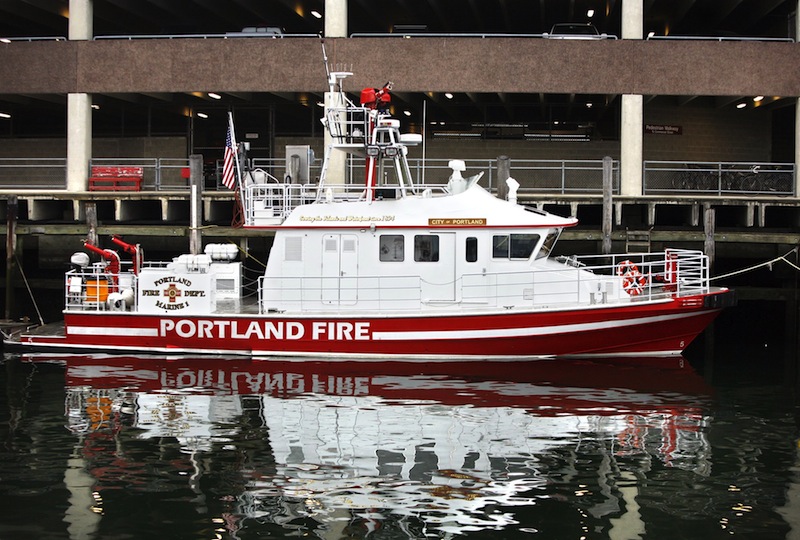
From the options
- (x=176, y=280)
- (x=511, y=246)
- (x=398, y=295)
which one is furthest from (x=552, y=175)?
(x=176, y=280)

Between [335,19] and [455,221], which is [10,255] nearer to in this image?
[335,19]

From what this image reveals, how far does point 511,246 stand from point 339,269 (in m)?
3.43

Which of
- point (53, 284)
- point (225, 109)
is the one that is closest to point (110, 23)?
point (225, 109)

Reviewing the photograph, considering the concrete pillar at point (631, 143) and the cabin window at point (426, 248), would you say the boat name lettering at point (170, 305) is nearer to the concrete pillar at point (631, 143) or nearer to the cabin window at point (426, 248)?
the cabin window at point (426, 248)

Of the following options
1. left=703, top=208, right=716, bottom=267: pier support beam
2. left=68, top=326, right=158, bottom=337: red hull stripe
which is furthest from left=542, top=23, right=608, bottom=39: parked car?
left=68, top=326, right=158, bottom=337: red hull stripe

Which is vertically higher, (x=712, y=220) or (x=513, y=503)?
(x=712, y=220)

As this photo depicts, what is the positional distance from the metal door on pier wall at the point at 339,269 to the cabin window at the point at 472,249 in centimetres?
222

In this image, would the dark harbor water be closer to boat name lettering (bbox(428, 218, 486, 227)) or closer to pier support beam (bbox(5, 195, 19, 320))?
boat name lettering (bbox(428, 218, 486, 227))

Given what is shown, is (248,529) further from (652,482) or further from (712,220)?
(712,220)

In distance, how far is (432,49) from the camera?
26.9 meters

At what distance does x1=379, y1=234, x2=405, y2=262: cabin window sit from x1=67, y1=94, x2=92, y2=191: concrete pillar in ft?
38.5

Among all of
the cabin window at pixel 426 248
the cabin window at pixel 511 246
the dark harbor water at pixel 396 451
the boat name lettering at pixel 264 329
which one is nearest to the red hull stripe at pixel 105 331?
the boat name lettering at pixel 264 329

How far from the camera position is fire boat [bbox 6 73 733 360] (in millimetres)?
19438

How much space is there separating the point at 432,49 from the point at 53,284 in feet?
37.7
